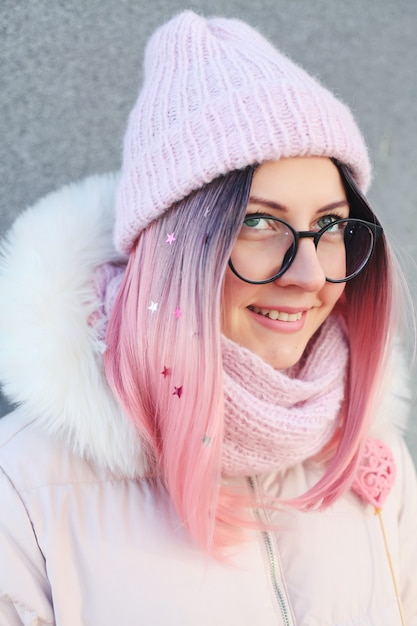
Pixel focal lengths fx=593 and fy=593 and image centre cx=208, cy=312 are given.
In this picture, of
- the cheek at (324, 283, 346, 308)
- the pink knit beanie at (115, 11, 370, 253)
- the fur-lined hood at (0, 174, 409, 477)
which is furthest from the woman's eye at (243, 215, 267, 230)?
the fur-lined hood at (0, 174, 409, 477)

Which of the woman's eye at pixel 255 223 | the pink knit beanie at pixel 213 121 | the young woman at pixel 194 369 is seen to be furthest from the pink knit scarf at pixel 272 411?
the pink knit beanie at pixel 213 121

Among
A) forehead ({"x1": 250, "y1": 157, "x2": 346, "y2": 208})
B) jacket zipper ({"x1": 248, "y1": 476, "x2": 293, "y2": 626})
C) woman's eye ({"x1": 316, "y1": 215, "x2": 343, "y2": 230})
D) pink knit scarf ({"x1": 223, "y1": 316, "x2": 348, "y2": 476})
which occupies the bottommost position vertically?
jacket zipper ({"x1": 248, "y1": 476, "x2": 293, "y2": 626})

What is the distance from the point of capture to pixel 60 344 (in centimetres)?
117

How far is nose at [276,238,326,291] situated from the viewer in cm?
113

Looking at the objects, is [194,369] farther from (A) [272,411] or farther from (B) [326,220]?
(B) [326,220]

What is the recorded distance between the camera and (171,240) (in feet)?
3.76

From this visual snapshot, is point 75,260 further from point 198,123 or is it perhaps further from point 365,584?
point 365,584

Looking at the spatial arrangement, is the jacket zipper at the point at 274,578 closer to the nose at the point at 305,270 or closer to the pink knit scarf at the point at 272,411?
the pink knit scarf at the point at 272,411

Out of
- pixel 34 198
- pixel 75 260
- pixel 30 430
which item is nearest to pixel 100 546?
pixel 30 430

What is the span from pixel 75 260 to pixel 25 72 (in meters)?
0.66

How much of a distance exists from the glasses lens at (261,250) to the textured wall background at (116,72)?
0.54 metres

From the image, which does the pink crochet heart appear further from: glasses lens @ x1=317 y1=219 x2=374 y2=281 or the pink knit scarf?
glasses lens @ x1=317 y1=219 x2=374 y2=281

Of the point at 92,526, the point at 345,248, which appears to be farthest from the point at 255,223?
the point at 92,526

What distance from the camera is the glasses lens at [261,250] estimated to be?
1137 millimetres
